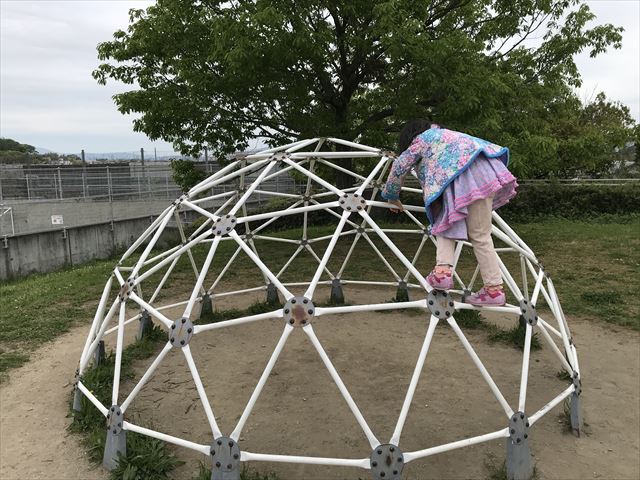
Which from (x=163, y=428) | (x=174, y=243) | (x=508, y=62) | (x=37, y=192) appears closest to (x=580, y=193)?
(x=508, y=62)

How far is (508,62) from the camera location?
959cm

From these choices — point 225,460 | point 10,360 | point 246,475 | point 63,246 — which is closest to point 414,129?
point 225,460

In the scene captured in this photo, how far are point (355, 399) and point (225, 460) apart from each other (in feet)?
5.60

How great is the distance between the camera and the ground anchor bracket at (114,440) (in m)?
3.66

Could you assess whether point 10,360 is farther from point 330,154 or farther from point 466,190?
point 466,190

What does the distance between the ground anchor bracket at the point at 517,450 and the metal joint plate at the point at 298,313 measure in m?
1.55

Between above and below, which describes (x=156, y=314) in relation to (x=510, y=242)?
below

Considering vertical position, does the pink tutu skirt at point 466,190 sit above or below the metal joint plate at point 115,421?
above

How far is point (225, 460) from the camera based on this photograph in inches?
126

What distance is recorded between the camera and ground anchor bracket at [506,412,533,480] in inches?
134

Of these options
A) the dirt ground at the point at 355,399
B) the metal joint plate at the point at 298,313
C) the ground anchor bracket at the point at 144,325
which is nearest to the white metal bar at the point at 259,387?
the metal joint plate at the point at 298,313

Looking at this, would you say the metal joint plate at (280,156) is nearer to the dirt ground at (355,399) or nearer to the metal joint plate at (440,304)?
the dirt ground at (355,399)

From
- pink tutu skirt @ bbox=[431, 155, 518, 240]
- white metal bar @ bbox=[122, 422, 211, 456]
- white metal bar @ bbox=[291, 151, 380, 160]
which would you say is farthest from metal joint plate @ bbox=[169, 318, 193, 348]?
white metal bar @ bbox=[291, 151, 380, 160]

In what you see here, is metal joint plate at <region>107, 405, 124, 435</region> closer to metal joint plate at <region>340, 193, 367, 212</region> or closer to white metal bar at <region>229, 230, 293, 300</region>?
white metal bar at <region>229, 230, 293, 300</region>
